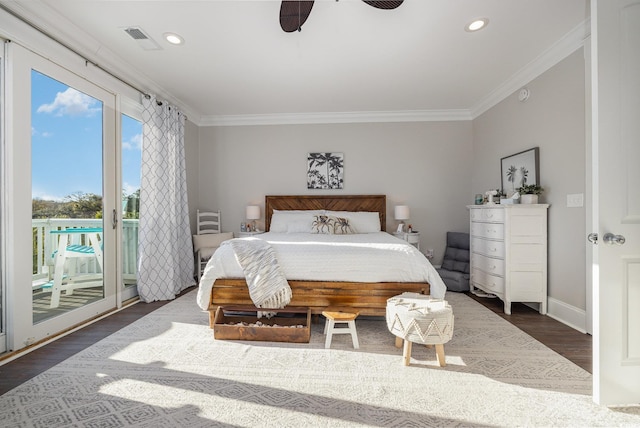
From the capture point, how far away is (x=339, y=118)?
497cm

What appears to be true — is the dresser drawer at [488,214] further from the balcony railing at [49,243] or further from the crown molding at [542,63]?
the balcony railing at [49,243]

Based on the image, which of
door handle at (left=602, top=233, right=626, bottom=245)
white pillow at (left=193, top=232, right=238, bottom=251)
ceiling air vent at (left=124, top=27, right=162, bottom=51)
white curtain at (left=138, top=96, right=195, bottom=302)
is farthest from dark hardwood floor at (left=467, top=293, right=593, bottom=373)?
ceiling air vent at (left=124, top=27, right=162, bottom=51)

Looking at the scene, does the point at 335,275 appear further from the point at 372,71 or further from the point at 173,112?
the point at 173,112

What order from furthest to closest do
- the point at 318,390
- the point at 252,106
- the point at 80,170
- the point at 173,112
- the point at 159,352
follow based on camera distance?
the point at 252,106 → the point at 173,112 → the point at 80,170 → the point at 159,352 → the point at 318,390

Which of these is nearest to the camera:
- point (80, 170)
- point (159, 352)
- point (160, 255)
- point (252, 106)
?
point (159, 352)

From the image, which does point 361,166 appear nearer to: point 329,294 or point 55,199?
point 329,294

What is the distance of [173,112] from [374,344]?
12.8 ft

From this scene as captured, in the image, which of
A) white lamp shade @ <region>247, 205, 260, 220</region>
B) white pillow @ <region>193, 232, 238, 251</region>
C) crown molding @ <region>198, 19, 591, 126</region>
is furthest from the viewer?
white lamp shade @ <region>247, 205, 260, 220</region>

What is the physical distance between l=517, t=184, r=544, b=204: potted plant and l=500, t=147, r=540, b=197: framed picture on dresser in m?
0.13

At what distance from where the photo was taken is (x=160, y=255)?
3.72 m

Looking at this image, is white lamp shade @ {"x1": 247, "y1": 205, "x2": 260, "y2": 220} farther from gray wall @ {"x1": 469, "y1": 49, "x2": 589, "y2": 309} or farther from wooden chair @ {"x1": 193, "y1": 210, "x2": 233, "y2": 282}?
gray wall @ {"x1": 469, "y1": 49, "x2": 589, "y2": 309}

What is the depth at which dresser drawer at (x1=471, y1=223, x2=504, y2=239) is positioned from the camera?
3296 millimetres

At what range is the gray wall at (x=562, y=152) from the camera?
2.76 metres

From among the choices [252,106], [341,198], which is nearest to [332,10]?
[252,106]
